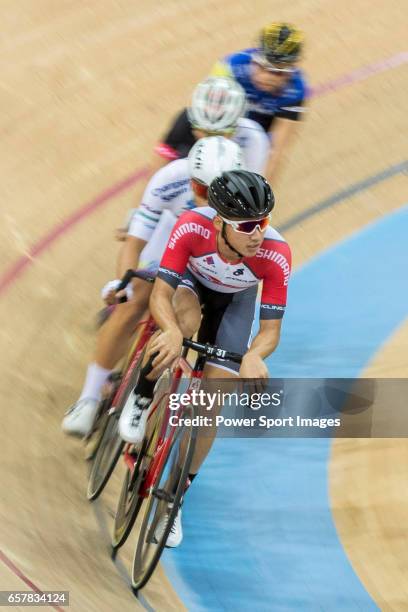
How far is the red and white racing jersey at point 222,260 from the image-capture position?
Answer: 13.7 ft

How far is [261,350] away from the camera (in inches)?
159

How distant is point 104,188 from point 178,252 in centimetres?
310

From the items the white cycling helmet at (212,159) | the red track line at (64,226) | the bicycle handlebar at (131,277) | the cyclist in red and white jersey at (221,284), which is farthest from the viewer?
the red track line at (64,226)

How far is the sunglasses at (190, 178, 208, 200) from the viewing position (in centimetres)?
434

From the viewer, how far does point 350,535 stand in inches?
193

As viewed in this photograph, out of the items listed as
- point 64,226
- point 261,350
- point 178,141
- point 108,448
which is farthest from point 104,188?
point 261,350

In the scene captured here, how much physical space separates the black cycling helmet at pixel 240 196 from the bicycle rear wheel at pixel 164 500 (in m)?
0.79

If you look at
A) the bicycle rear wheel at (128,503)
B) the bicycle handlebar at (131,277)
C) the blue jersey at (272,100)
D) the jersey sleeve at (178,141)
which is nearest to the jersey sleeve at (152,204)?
the jersey sleeve at (178,141)

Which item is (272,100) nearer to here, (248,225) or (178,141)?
(178,141)

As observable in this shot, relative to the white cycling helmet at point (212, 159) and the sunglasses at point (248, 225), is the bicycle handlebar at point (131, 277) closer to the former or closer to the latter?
the white cycling helmet at point (212, 159)

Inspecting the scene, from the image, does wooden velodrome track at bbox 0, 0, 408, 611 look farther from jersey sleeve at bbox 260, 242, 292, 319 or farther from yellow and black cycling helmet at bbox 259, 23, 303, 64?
yellow and black cycling helmet at bbox 259, 23, 303, 64

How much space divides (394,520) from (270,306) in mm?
1375


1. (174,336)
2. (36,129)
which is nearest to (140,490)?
(174,336)

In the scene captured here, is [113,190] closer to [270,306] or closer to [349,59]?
[349,59]
